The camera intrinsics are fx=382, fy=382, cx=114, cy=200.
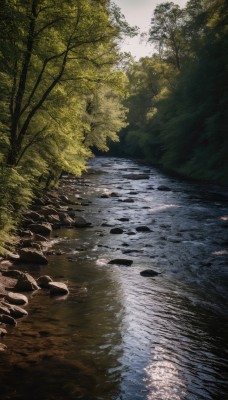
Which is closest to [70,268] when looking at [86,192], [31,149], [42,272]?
[42,272]

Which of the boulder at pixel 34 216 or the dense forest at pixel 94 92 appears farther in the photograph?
the boulder at pixel 34 216

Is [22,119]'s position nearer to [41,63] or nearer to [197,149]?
[41,63]

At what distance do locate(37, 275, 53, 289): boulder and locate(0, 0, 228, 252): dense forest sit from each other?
1433 mm

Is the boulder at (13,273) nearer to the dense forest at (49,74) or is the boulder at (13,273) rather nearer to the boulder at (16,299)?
the dense forest at (49,74)

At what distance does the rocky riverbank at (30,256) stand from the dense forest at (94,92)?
0.97m

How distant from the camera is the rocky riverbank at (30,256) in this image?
7.95 meters

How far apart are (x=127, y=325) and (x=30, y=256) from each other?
467cm

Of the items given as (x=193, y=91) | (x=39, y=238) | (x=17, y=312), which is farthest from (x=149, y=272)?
(x=193, y=91)

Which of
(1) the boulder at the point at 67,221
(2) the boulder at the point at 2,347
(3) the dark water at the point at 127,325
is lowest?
(3) the dark water at the point at 127,325

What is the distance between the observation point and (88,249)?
1352 cm

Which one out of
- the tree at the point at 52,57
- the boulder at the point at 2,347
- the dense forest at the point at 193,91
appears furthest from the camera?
the dense forest at the point at 193,91

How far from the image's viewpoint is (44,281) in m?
9.70

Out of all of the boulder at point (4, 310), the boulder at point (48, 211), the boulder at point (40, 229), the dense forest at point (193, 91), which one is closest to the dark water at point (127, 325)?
the boulder at point (4, 310)

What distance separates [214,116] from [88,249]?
22.0 metres
